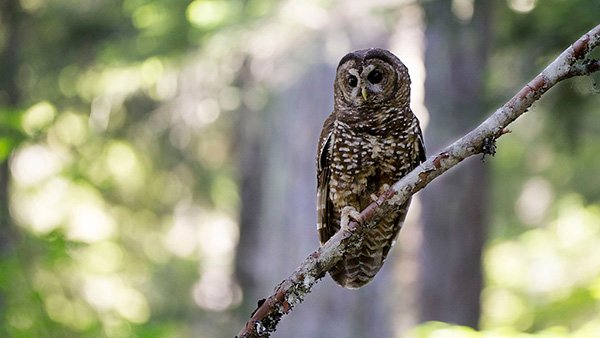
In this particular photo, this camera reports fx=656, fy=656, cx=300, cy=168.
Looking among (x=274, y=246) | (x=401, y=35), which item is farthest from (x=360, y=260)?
(x=274, y=246)

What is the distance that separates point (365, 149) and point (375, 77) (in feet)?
1.46

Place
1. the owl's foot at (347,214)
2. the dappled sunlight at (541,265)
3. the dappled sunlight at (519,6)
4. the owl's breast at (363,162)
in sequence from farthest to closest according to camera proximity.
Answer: the dappled sunlight at (541,265) < the dappled sunlight at (519,6) < the owl's breast at (363,162) < the owl's foot at (347,214)

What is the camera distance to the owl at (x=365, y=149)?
7.41 ft

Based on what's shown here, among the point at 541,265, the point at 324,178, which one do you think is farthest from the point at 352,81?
the point at 541,265

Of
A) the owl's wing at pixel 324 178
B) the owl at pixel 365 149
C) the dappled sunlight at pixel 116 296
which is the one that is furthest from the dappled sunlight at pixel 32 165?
the owl at pixel 365 149

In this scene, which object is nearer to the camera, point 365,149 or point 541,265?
point 365,149

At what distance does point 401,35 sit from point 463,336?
13.5ft

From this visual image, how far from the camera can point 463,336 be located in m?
3.28

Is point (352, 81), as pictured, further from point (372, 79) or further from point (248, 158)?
point (248, 158)

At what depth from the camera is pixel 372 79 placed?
90.9 inches

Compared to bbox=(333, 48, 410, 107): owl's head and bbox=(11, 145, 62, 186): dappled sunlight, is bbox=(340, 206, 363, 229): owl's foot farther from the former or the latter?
bbox=(11, 145, 62, 186): dappled sunlight

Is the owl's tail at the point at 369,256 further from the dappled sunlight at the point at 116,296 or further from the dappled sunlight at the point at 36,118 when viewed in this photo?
the dappled sunlight at the point at 116,296

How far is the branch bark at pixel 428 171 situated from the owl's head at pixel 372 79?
0.37m

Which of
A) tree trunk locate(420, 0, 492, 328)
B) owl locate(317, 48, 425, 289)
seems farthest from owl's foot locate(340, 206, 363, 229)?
tree trunk locate(420, 0, 492, 328)
